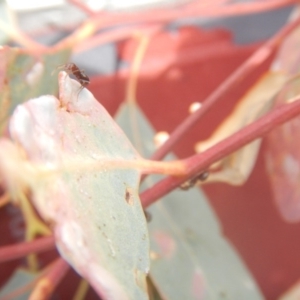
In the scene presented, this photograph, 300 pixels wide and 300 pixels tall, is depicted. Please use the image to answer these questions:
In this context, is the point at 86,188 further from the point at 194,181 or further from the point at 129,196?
the point at 194,181

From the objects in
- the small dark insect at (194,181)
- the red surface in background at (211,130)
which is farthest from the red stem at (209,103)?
the red surface in background at (211,130)

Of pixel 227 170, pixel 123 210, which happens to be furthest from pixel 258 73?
pixel 123 210

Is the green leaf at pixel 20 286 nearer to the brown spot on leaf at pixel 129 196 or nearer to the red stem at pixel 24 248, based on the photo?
the red stem at pixel 24 248

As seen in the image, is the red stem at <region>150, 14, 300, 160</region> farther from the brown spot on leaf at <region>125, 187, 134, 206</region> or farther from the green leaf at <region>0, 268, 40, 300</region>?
the green leaf at <region>0, 268, 40, 300</region>

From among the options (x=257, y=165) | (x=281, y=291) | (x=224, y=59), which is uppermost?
(x=224, y=59)

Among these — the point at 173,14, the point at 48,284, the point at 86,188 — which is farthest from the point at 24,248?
the point at 173,14

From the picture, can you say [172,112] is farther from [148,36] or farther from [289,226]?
[289,226]

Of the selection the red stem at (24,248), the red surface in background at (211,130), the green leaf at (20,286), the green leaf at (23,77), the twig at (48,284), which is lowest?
the red surface in background at (211,130)
